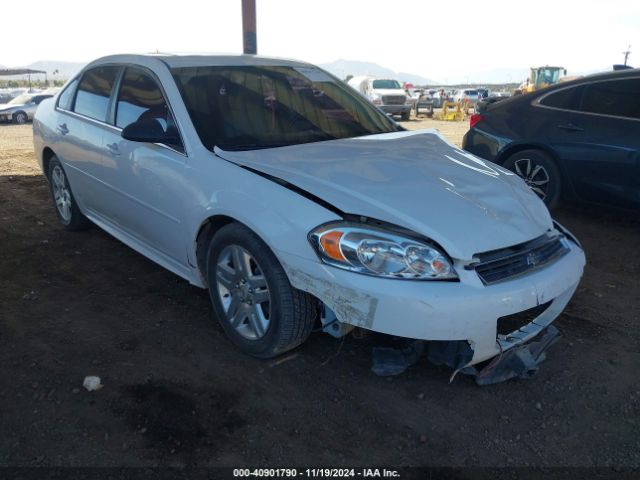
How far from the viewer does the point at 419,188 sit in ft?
8.81

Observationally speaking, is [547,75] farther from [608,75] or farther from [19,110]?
[608,75]

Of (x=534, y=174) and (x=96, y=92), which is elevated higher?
(x=96, y=92)

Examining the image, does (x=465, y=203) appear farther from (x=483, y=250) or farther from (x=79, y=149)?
(x=79, y=149)

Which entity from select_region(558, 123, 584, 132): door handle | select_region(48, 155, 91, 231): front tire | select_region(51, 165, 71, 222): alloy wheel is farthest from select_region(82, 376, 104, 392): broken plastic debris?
select_region(558, 123, 584, 132): door handle

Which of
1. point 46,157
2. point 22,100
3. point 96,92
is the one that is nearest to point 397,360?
point 96,92

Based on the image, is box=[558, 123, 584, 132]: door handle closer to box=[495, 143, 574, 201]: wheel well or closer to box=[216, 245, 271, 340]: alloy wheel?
box=[495, 143, 574, 201]: wheel well

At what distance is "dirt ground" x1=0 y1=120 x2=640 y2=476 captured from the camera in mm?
2227

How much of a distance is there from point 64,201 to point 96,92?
1.24m

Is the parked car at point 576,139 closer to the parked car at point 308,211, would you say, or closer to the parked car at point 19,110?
the parked car at point 308,211

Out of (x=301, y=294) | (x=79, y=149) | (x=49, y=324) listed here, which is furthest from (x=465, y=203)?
(x=79, y=149)

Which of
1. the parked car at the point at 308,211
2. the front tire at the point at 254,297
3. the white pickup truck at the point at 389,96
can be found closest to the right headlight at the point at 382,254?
the parked car at the point at 308,211

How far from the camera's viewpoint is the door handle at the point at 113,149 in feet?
11.8

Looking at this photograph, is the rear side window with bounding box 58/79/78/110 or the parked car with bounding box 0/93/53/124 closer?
the rear side window with bounding box 58/79/78/110

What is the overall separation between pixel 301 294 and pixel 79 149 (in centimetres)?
262
